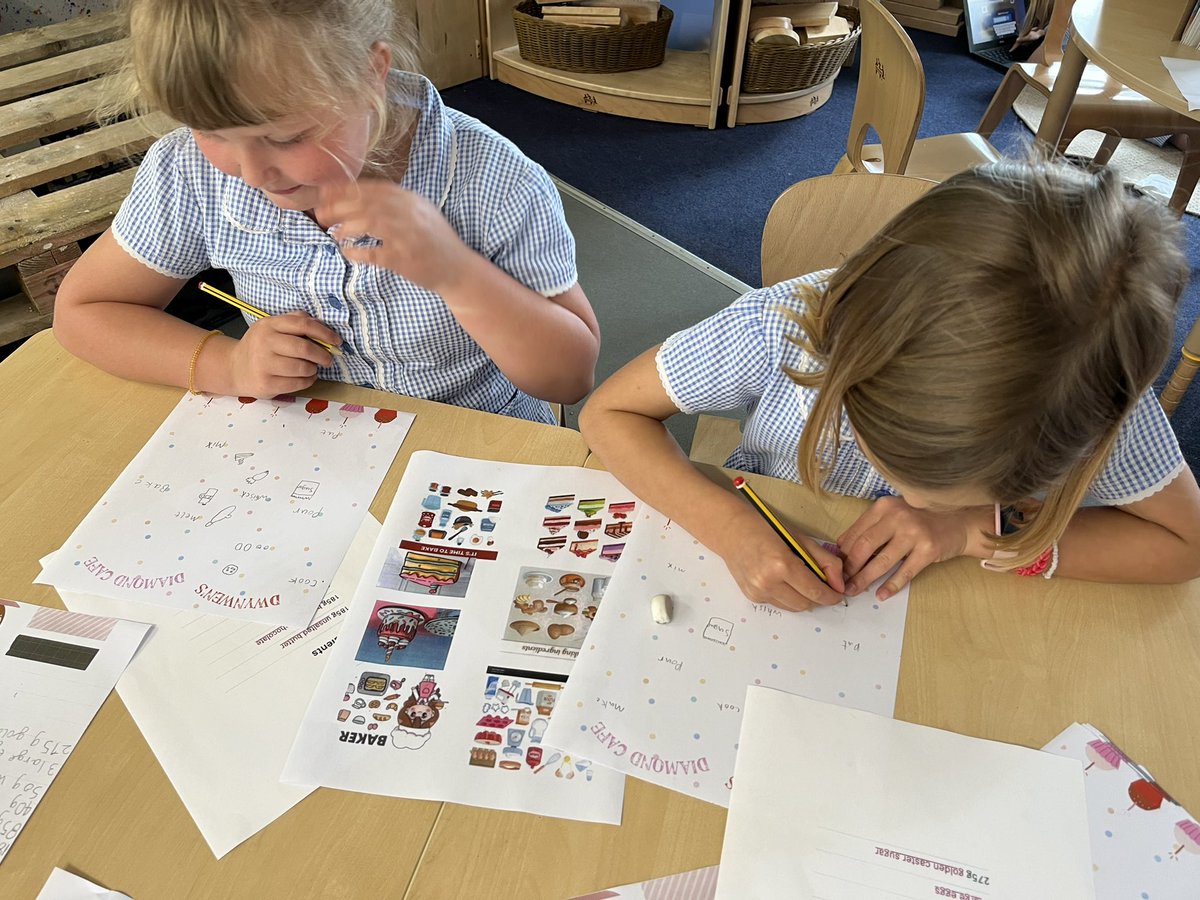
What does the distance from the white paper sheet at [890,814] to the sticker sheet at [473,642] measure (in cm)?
11

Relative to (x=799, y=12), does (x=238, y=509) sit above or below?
above

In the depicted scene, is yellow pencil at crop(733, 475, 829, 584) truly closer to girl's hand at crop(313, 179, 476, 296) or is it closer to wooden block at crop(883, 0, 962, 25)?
girl's hand at crop(313, 179, 476, 296)

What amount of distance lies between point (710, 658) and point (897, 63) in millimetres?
1256

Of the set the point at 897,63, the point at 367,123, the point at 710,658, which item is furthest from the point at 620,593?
the point at 897,63

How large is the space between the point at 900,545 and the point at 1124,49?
1618 millimetres

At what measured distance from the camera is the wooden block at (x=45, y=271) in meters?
1.59

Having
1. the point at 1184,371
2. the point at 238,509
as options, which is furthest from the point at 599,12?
the point at 238,509

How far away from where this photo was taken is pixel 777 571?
73 cm

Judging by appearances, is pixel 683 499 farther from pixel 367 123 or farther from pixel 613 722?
pixel 367 123

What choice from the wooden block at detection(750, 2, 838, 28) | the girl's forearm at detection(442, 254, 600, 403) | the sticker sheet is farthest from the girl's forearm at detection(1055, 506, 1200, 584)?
the wooden block at detection(750, 2, 838, 28)

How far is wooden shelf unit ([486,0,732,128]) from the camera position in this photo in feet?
9.14

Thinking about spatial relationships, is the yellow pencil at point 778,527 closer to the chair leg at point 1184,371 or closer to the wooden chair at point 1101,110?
the chair leg at point 1184,371

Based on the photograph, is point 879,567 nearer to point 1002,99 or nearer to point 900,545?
point 900,545

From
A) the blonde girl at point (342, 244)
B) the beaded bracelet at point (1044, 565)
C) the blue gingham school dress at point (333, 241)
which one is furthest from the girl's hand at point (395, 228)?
the beaded bracelet at point (1044, 565)
